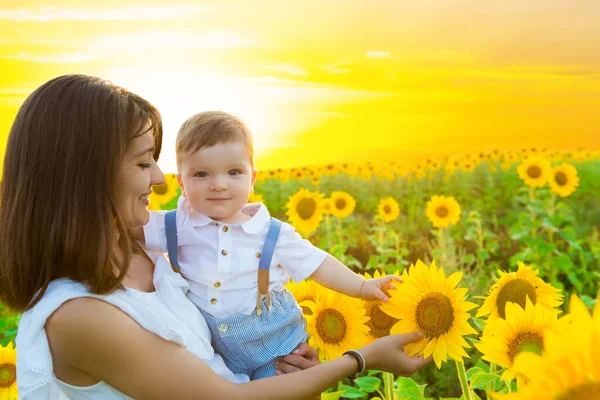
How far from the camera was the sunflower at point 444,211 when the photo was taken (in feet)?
20.7

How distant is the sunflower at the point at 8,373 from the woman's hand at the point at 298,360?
1.13 m

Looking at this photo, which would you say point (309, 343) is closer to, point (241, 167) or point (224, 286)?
point (224, 286)

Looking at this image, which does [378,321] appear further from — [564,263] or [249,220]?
[564,263]

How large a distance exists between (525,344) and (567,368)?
0.87m

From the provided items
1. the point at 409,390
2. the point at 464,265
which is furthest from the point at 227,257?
A: the point at 464,265

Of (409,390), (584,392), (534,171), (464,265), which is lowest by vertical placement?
(464,265)

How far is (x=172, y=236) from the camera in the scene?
2.47m

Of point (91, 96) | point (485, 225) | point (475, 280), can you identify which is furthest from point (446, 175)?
point (91, 96)

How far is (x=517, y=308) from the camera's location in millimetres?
1896

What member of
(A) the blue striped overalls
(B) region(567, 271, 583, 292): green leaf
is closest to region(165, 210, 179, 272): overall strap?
(A) the blue striped overalls

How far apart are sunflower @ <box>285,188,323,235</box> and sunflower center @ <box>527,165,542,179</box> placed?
242cm

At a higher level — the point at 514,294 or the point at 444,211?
the point at 514,294

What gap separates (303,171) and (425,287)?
26.6ft

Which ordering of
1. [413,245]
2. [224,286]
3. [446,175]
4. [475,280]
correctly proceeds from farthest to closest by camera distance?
[446,175]
[413,245]
[475,280]
[224,286]
